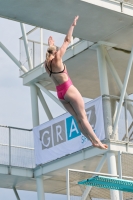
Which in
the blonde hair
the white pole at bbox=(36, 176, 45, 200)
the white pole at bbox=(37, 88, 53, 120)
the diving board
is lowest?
the diving board

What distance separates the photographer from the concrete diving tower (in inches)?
934

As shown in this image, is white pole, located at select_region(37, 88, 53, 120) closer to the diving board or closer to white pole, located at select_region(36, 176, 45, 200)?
white pole, located at select_region(36, 176, 45, 200)

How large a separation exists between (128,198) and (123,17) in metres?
6.66

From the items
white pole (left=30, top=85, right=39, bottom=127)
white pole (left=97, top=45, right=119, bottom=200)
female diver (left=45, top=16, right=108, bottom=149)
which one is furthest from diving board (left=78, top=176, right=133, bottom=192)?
white pole (left=30, top=85, right=39, bottom=127)

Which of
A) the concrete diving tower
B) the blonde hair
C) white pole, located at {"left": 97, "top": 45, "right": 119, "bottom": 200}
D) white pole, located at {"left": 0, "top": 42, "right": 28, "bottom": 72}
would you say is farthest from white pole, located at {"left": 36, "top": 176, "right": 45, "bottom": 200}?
the blonde hair

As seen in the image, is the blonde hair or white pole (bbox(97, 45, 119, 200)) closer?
the blonde hair

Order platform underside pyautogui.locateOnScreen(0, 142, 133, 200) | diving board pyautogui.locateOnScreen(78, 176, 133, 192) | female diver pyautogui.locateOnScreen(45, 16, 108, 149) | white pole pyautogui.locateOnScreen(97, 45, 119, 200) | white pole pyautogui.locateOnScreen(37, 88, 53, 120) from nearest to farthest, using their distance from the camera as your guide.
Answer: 1. female diver pyautogui.locateOnScreen(45, 16, 108, 149)
2. diving board pyautogui.locateOnScreen(78, 176, 133, 192)
3. platform underside pyautogui.locateOnScreen(0, 142, 133, 200)
4. white pole pyautogui.locateOnScreen(97, 45, 119, 200)
5. white pole pyautogui.locateOnScreen(37, 88, 53, 120)

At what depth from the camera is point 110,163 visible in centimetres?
2606

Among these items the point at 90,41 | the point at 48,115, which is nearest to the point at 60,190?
the point at 48,115

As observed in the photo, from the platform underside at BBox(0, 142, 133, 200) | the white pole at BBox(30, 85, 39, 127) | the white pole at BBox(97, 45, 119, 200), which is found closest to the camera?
the platform underside at BBox(0, 142, 133, 200)

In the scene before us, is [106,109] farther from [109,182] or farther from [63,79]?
[63,79]

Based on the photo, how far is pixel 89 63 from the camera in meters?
29.0

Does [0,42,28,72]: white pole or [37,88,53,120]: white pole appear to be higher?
[0,42,28,72]: white pole

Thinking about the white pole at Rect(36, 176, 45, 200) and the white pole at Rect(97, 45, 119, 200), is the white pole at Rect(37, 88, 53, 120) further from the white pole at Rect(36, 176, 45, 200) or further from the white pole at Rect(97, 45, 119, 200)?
the white pole at Rect(97, 45, 119, 200)
